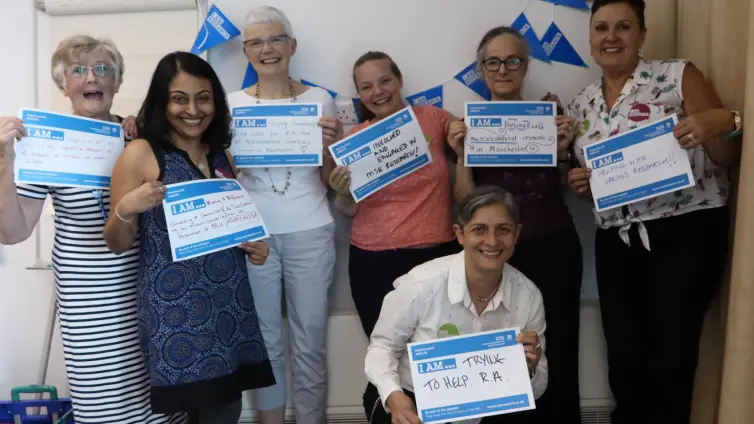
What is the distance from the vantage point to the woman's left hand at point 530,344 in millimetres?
1497

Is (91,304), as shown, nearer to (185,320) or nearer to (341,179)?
(185,320)

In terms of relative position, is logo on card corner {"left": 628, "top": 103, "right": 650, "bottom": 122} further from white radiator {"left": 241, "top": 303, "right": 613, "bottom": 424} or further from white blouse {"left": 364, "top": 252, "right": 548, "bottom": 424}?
white radiator {"left": 241, "top": 303, "right": 613, "bottom": 424}

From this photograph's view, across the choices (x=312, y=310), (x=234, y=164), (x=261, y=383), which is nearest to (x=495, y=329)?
(x=261, y=383)

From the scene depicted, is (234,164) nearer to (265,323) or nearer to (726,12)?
(265,323)

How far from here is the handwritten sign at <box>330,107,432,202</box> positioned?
2.00 m

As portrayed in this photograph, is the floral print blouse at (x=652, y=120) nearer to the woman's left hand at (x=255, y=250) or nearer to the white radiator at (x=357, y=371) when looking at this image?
the white radiator at (x=357, y=371)

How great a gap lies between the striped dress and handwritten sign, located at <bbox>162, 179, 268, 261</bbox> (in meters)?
0.22

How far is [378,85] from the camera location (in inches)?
A: 81.5

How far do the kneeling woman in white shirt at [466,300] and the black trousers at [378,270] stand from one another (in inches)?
15.7

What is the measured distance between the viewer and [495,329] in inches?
63.4

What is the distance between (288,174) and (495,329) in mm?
928

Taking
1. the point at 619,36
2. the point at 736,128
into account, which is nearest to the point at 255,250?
the point at 619,36

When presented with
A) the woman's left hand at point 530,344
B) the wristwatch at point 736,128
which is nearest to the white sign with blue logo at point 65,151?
the woman's left hand at point 530,344

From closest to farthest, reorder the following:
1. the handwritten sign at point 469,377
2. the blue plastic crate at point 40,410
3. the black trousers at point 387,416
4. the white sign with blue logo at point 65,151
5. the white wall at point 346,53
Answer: the handwritten sign at point 469,377
the white sign with blue logo at point 65,151
the black trousers at point 387,416
the blue plastic crate at point 40,410
the white wall at point 346,53
